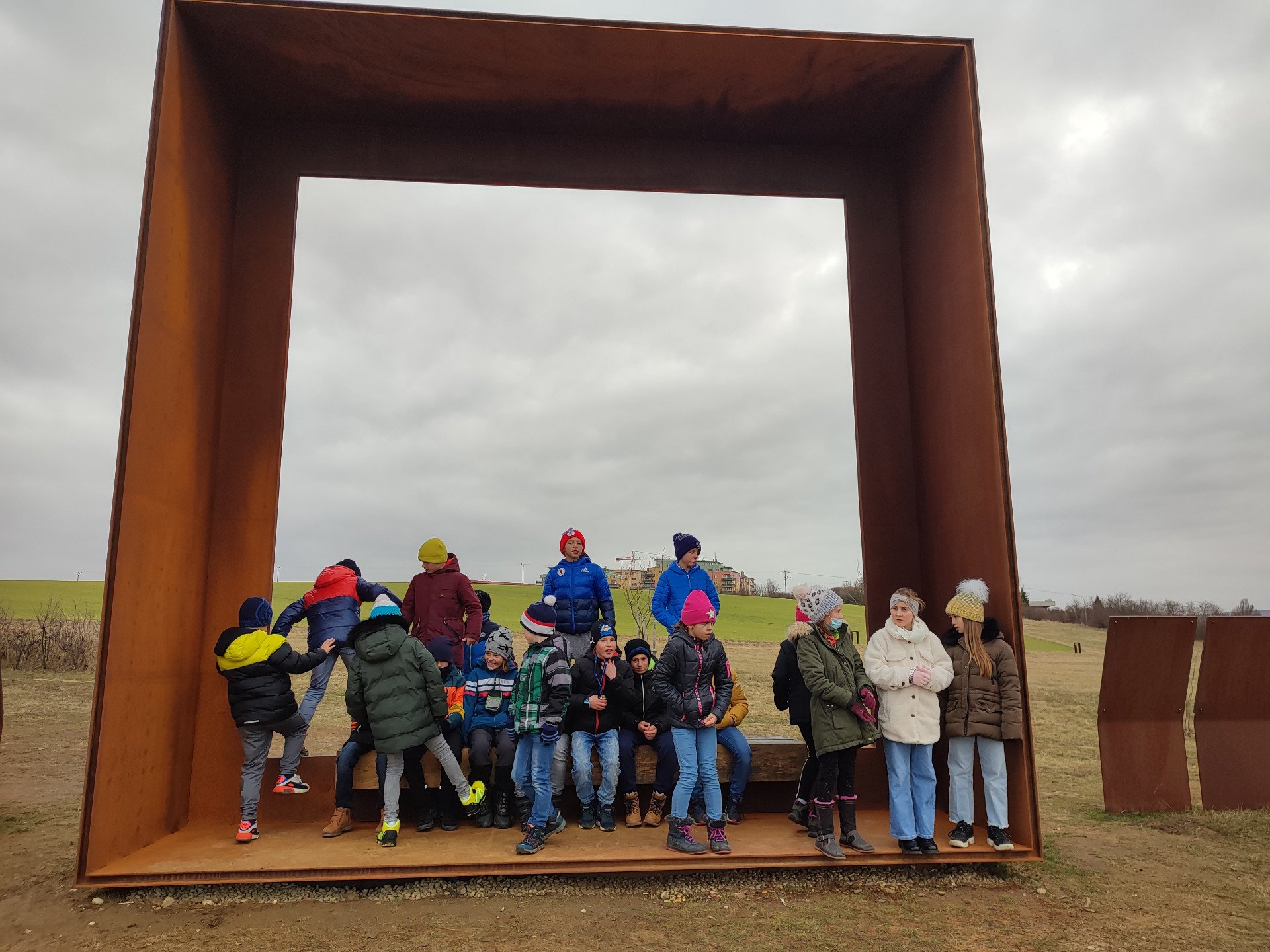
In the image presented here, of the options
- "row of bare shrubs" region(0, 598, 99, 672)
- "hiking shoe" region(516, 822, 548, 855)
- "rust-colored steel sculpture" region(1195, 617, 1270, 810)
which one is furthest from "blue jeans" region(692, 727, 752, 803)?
"row of bare shrubs" region(0, 598, 99, 672)

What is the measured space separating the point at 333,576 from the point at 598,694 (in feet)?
6.92

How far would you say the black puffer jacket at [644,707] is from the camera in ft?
17.4

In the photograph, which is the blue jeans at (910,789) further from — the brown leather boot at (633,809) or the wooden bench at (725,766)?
the brown leather boot at (633,809)

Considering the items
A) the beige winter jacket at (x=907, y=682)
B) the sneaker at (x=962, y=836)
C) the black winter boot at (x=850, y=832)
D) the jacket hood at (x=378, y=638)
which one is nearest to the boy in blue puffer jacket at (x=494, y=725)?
the jacket hood at (x=378, y=638)

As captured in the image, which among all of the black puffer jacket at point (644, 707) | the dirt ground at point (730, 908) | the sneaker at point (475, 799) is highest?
the black puffer jacket at point (644, 707)

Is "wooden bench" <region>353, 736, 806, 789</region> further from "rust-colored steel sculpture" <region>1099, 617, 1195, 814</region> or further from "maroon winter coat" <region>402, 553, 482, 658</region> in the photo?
"rust-colored steel sculpture" <region>1099, 617, 1195, 814</region>

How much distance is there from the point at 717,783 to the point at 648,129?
4.87 metres

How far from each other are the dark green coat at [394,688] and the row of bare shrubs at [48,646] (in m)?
13.2

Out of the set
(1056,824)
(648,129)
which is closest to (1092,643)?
(1056,824)

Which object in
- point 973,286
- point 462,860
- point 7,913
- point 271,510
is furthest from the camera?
point 271,510

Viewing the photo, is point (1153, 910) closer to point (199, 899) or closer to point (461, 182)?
point (199, 899)

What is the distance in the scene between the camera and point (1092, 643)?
30906 millimetres

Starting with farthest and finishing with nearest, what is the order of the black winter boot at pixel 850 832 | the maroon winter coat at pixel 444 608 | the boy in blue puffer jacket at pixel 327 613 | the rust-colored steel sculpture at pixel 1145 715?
the rust-colored steel sculpture at pixel 1145 715, the maroon winter coat at pixel 444 608, the boy in blue puffer jacket at pixel 327 613, the black winter boot at pixel 850 832

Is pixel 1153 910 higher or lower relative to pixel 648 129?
lower
